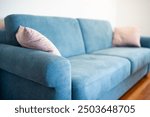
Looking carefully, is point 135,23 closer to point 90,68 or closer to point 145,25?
point 145,25

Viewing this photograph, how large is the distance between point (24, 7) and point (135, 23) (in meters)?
2.55

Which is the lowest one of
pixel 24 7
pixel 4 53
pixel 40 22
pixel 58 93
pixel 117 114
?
pixel 117 114

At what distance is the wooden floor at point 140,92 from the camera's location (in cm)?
189

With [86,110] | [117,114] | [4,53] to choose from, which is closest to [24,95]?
[4,53]

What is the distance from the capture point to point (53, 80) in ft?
3.28

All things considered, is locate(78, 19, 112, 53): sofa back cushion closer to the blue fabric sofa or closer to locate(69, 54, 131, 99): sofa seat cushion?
the blue fabric sofa

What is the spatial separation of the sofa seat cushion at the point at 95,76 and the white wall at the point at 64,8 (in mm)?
886

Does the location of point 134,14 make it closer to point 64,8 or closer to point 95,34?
point 95,34

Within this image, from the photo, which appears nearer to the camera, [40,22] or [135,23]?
[40,22]

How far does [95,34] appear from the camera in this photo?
7.74ft

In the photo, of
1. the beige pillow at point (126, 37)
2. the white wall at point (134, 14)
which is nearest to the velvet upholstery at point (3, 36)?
the beige pillow at point (126, 37)

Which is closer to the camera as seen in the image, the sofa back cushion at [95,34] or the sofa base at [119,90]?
the sofa base at [119,90]

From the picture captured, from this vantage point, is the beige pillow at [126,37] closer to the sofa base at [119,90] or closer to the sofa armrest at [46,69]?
the sofa base at [119,90]

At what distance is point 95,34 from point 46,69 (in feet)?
4.88
